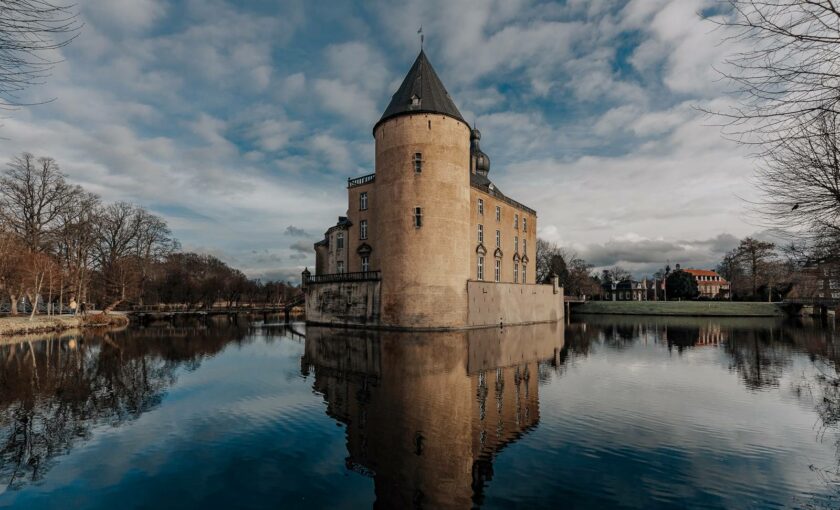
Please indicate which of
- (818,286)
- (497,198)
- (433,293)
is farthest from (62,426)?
(497,198)

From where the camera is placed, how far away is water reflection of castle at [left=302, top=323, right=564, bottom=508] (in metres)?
5.61

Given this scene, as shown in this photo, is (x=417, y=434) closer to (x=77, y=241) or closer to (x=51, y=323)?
(x=51, y=323)

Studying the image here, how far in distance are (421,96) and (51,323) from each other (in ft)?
98.6

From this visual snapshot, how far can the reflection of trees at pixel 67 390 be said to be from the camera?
681 centimetres

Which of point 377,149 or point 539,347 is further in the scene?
point 377,149

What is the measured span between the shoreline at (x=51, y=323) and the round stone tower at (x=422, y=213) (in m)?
22.2

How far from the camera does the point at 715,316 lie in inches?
2085

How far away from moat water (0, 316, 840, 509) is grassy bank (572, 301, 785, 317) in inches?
1773

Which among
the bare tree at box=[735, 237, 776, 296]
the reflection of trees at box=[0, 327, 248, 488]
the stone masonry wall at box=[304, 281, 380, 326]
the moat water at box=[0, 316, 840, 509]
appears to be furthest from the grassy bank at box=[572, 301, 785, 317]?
the reflection of trees at box=[0, 327, 248, 488]

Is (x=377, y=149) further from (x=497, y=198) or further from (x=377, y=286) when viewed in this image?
(x=497, y=198)

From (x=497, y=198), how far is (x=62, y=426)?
33.2m

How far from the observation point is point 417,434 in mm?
7289

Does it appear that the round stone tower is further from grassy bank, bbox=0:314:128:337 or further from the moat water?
grassy bank, bbox=0:314:128:337

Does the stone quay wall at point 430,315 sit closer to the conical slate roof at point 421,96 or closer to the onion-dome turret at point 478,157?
the conical slate roof at point 421,96
